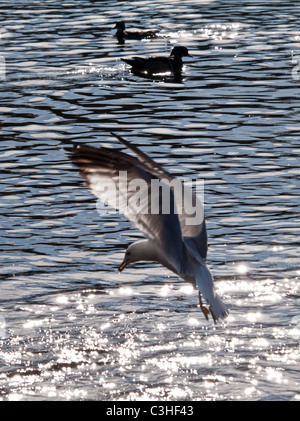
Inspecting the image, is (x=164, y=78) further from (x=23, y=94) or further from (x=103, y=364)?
(x=103, y=364)

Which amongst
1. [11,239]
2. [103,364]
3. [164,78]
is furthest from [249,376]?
[164,78]

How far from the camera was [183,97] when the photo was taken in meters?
19.2

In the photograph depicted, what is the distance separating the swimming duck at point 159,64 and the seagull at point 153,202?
13.3 meters

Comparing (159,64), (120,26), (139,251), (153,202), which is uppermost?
(153,202)

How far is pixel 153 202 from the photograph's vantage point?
26.3 feet

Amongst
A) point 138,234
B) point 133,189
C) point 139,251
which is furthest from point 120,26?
point 133,189

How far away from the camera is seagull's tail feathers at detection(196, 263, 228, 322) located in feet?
26.6

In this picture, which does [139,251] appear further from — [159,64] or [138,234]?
[159,64]

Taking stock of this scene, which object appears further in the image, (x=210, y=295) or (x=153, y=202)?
(x=210, y=295)

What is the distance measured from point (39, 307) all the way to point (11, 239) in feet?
7.23

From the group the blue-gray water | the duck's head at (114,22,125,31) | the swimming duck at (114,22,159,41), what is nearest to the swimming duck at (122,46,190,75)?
the blue-gray water

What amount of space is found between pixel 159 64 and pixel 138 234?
10.4 metres

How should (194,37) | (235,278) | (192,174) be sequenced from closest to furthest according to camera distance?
(235,278) < (192,174) < (194,37)

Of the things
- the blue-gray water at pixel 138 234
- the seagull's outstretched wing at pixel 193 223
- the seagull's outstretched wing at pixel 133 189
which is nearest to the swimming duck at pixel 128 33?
the blue-gray water at pixel 138 234
